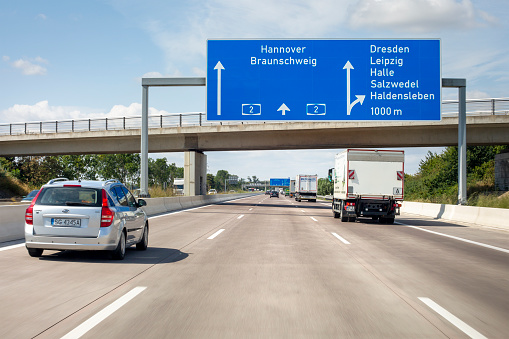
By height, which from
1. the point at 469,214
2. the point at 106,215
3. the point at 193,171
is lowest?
the point at 469,214

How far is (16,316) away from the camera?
5266mm

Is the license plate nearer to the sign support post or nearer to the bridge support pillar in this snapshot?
the sign support post

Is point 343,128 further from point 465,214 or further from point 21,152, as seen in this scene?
point 21,152

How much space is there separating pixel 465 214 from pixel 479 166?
30.8 m

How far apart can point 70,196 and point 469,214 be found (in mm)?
17813

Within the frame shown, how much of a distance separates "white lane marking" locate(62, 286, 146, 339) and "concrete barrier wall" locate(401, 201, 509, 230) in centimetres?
1567

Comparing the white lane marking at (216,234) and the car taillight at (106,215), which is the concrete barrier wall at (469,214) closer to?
the white lane marking at (216,234)

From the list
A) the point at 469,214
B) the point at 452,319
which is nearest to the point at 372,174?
the point at 469,214

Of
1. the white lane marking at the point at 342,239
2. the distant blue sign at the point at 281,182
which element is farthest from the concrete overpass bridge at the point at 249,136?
the distant blue sign at the point at 281,182

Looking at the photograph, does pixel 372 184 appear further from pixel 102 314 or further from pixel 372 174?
pixel 102 314

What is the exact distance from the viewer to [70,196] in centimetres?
906

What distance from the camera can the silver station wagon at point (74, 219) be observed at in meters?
8.77

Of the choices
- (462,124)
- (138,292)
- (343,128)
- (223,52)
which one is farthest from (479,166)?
(138,292)

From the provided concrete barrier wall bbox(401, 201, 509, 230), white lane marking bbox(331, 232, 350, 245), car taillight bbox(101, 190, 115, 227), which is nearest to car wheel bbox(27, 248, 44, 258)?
car taillight bbox(101, 190, 115, 227)
